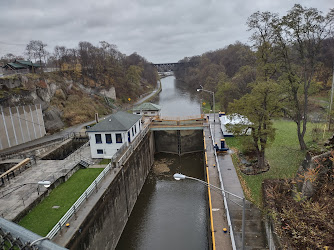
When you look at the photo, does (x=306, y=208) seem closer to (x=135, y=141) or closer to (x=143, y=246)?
(x=143, y=246)

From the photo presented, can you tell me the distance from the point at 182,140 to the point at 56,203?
25.0 meters

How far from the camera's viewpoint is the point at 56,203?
1852 cm

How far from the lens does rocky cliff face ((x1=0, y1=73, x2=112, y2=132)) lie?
34.6 m

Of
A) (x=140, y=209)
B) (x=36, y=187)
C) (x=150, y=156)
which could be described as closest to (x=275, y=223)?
(x=140, y=209)

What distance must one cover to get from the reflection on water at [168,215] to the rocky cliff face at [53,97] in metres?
20.7

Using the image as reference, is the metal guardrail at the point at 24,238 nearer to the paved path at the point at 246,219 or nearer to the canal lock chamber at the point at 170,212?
the paved path at the point at 246,219

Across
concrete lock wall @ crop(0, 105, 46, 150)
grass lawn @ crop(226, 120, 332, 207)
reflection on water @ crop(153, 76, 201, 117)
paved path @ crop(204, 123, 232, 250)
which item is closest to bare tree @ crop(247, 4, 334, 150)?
grass lawn @ crop(226, 120, 332, 207)

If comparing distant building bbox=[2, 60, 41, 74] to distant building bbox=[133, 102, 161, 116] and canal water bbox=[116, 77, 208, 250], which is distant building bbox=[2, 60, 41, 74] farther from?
canal water bbox=[116, 77, 208, 250]

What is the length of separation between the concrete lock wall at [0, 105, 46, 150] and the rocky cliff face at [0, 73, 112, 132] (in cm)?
106

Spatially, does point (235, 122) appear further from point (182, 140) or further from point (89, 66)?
point (89, 66)

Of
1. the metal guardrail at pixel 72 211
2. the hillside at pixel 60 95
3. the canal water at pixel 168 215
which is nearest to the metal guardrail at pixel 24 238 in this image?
the metal guardrail at pixel 72 211

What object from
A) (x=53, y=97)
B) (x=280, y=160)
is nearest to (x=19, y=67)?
(x=53, y=97)

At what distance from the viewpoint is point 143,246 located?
20.2m

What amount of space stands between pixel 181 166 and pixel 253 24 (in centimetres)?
2099
